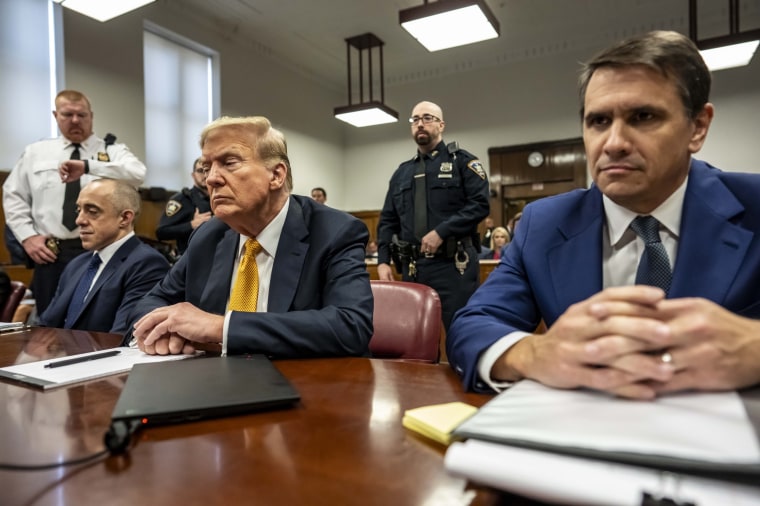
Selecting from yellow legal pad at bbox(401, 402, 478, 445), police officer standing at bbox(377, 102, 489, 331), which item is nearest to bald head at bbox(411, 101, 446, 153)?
police officer standing at bbox(377, 102, 489, 331)

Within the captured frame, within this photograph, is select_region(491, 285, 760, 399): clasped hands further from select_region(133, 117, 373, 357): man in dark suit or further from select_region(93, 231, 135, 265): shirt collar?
select_region(93, 231, 135, 265): shirt collar

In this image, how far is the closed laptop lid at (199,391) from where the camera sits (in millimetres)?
655

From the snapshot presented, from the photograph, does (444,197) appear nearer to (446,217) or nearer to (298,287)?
(446,217)

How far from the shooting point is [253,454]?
1.82 ft

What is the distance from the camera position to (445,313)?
309 centimetres

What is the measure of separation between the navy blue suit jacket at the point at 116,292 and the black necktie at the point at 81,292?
0.10 ft

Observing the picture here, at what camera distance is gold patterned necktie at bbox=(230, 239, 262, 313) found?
138 cm

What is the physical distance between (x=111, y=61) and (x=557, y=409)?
6.22 metres

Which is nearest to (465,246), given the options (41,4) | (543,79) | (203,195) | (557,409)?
(203,195)

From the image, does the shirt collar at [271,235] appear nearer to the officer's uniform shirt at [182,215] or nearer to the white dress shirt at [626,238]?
the white dress shirt at [626,238]

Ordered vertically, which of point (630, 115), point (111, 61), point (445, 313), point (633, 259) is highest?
point (111, 61)

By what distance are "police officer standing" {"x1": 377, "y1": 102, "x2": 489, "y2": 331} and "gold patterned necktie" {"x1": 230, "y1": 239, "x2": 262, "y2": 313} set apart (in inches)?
69.9

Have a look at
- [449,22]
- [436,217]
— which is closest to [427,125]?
[436,217]

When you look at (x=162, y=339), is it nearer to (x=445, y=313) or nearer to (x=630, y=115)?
(x=630, y=115)
